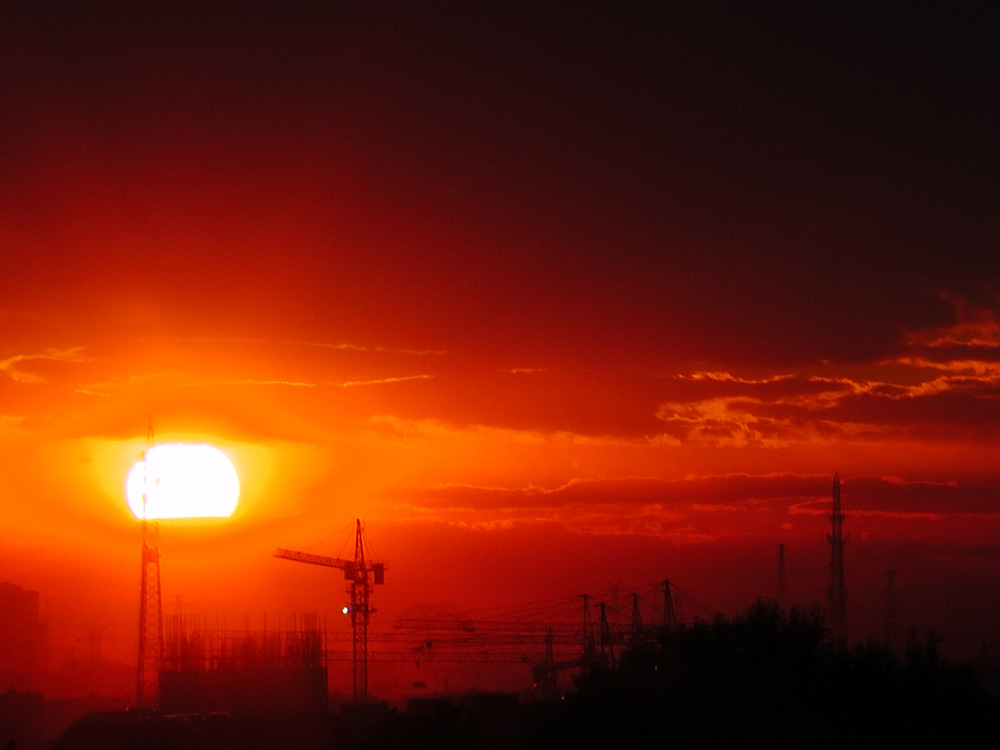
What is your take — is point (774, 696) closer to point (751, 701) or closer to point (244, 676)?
point (751, 701)

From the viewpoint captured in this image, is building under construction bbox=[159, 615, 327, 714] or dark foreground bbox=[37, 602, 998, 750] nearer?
dark foreground bbox=[37, 602, 998, 750]

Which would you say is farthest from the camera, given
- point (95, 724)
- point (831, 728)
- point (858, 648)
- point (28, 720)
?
point (28, 720)

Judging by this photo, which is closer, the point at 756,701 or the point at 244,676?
the point at 756,701

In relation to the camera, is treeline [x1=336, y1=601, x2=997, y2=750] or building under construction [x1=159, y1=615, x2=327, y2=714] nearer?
treeline [x1=336, y1=601, x2=997, y2=750]

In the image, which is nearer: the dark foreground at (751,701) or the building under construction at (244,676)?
the dark foreground at (751,701)

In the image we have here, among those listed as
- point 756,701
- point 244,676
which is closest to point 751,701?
point 756,701

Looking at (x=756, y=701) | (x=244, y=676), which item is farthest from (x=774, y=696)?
(x=244, y=676)

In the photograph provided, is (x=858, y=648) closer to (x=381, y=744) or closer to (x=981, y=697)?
(x=981, y=697)

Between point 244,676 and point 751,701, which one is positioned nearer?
point 751,701

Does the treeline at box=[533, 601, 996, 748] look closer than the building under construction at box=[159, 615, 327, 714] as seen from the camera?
Yes

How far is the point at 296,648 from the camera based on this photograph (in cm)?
11975

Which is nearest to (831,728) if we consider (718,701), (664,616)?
(718,701)

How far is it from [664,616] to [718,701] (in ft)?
336

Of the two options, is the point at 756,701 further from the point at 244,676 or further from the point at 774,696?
the point at 244,676
